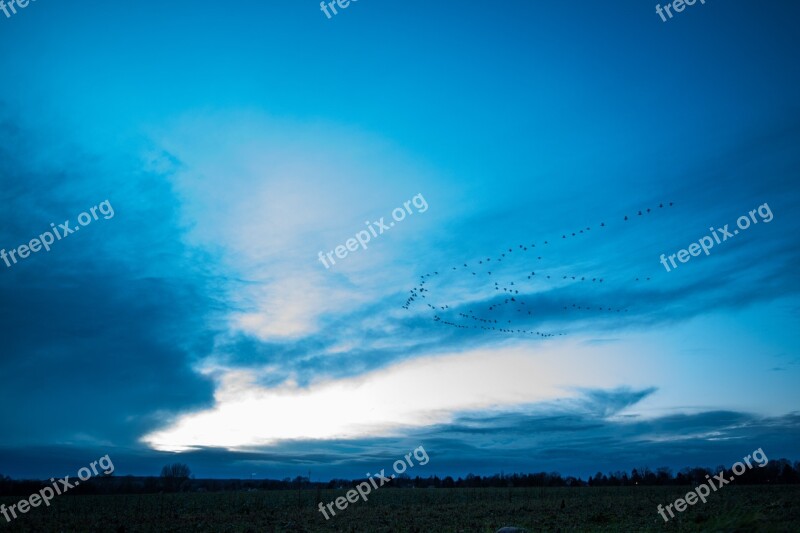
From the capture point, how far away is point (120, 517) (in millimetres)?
36594

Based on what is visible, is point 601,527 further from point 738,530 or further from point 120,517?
point 120,517

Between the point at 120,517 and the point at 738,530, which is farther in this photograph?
the point at 120,517

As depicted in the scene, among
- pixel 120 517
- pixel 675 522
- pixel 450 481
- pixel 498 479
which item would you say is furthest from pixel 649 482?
pixel 120 517

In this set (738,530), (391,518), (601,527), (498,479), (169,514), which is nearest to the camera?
(738,530)

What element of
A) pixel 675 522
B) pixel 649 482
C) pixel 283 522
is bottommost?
pixel 649 482

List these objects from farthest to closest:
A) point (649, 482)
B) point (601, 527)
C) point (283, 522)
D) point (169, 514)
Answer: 1. point (649, 482)
2. point (169, 514)
3. point (283, 522)
4. point (601, 527)

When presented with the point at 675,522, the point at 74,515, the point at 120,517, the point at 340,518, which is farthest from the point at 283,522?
the point at 675,522

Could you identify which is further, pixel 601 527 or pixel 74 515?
pixel 74 515

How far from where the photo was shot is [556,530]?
1038 inches

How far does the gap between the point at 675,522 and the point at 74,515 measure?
40.9 metres

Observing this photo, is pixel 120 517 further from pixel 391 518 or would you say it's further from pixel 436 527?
pixel 436 527

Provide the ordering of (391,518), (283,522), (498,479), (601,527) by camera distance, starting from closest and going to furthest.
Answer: (601,527), (283,522), (391,518), (498,479)

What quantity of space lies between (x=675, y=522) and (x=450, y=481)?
16140cm

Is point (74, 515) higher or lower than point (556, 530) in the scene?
higher
